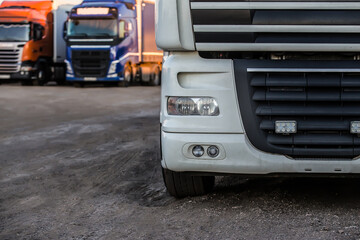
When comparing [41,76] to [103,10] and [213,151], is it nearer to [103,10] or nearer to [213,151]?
[103,10]

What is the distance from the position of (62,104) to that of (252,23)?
43.7ft

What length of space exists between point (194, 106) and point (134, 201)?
127 centimetres

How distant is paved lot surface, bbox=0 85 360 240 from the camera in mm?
4977

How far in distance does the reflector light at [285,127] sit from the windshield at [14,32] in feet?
77.2

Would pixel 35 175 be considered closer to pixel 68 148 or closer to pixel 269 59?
pixel 68 148

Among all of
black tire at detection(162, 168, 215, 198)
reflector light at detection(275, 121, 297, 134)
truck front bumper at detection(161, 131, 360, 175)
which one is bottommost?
black tire at detection(162, 168, 215, 198)

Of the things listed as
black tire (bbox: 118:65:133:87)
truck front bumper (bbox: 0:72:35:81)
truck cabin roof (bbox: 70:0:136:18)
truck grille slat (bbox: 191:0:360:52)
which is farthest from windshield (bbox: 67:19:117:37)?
truck grille slat (bbox: 191:0:360:52)

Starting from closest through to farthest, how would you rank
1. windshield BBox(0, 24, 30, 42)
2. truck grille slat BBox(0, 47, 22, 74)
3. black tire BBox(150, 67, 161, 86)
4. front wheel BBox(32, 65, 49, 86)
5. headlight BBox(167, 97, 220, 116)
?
1. headlight BBox(167, 97, 220, 116)
2. windshield BBox(0, 24, 30, 42)
3. truck grille slat BBox(0, 47, 22, 74)
4. front wheel BBox(32, 65, 49, 86)
5. black tire BBox(150, 67, 161, 86)

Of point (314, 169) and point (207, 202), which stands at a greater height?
point (314, 169)

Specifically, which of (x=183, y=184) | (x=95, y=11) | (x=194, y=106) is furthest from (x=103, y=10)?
(x=194, y=106)

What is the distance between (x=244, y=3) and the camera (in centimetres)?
514

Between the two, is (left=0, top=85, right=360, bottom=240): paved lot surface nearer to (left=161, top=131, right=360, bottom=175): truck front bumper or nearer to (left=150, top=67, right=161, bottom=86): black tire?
(left=161, top=131, right=360, bottom=175): truck front bumper

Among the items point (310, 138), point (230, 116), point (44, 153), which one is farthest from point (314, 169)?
point (44, 153)

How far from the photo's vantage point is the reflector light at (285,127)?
5.16 m
